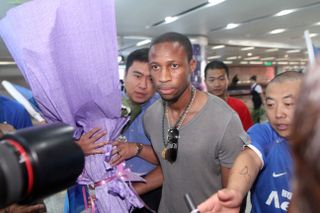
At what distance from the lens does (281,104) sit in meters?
1.11

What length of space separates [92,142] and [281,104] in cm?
72

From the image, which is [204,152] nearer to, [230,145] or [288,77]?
[230,145]

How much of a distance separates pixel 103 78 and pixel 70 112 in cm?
15

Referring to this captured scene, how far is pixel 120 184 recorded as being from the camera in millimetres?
1003

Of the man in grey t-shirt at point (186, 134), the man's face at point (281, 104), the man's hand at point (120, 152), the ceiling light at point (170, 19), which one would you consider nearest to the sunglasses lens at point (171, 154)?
the man in grey t-shirt at point (186, 134)

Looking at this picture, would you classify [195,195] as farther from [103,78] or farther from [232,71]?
[232,71]

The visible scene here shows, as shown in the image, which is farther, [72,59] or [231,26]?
[231,26]

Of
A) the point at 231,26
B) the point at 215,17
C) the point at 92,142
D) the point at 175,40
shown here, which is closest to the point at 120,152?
the point at 92,142

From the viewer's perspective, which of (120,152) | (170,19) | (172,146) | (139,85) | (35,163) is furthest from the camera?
(170,19)

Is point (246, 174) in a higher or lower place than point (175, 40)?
lower

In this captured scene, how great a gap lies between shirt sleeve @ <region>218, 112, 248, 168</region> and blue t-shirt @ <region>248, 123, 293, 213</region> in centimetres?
5

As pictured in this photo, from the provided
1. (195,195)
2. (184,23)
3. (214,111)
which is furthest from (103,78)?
(184,23)

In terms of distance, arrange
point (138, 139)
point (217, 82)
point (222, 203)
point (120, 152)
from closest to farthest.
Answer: point (222, 203), point (120, 152), point (138, 139), point (217, 82)

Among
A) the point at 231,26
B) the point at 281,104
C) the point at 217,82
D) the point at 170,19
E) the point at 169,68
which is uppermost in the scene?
the point at 170,19
